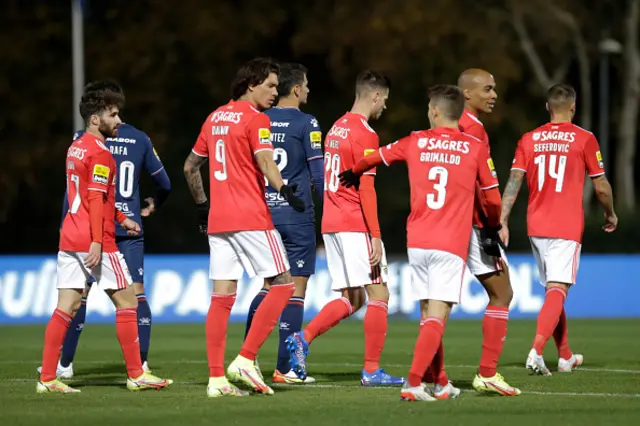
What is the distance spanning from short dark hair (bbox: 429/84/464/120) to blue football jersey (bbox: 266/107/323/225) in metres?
2.17

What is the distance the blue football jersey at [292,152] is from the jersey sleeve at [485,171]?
92.5 inches

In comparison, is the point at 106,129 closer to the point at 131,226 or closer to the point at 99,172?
the point at 99,172

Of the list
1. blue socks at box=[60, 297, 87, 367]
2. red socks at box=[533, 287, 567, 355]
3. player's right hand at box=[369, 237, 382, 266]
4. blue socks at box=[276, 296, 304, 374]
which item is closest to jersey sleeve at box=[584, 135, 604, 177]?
red socks at box=[533, 287, 567, 355]

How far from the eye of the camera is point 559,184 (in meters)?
12.2

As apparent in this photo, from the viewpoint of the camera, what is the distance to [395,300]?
21.9 meters

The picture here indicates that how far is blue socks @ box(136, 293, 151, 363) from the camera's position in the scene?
12.3 m

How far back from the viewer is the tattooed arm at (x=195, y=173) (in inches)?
425

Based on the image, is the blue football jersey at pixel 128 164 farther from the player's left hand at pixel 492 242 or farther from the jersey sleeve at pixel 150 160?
the player's left hand at pixel 492 242

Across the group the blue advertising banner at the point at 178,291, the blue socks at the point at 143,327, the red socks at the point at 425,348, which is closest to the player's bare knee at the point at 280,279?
the red socks at the point at 425,348

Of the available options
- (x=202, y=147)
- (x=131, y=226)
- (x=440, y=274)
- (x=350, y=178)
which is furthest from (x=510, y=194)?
(x=131, y=226)

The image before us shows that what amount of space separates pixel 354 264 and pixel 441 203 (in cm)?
186

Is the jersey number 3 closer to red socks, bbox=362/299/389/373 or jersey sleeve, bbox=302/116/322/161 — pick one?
red socks, bbox=362/299/389/373

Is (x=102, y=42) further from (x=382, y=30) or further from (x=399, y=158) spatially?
(x=399, y=158)

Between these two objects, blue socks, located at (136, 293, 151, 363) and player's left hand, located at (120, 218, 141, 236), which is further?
blue socks, located at (136, 293, 151, 363)
